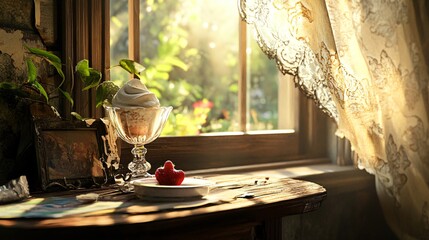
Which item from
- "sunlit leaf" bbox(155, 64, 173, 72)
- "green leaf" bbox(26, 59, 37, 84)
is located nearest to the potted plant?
"green leaf" bbox(26, 59, 37, 84)

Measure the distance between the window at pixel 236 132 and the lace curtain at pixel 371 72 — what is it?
33cm

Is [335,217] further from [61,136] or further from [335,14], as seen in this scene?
[61,136]

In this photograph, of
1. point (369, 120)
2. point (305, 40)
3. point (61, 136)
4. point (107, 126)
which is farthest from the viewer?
point (369, 120)

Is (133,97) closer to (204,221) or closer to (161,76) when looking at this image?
(204,221)

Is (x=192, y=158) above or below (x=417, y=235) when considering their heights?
above

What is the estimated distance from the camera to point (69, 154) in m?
1.42

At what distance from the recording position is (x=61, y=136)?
1.42m

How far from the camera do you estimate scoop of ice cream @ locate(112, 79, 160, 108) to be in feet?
4.80

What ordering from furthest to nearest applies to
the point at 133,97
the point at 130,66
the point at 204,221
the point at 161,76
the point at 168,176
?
the point at 161,76 → the point at 130,66 → the point at 133,97 → the point at 168,176 → the point at 204,221

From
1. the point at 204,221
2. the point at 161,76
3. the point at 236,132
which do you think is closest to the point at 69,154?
the point at 204,221

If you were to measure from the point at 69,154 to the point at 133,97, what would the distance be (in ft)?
0.66

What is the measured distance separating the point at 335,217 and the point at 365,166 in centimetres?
30

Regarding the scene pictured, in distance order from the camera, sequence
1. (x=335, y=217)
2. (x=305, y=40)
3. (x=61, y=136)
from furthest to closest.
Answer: (x=335, y=217)
(x=305, y=40)
(x=61, y=136)

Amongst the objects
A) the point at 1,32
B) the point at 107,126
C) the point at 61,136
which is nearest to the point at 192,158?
the point at 107,126
